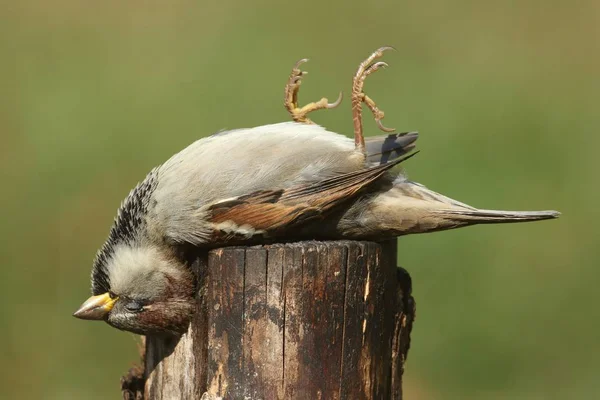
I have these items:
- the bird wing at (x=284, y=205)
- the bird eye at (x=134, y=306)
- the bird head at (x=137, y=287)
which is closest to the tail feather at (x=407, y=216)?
the bird wing at (x=284, y=205)

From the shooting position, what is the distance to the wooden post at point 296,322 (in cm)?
448

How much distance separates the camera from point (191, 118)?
1123 cm

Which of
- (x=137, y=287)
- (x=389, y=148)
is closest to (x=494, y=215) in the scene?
(x=389, y=148)

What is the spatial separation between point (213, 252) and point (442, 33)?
9052mm

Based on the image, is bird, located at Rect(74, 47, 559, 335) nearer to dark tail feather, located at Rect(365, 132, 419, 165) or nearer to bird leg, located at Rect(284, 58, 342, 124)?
dark tail feather, located at Rect(365, 132, 419, 165)

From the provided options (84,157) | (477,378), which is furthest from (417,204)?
(84,157)

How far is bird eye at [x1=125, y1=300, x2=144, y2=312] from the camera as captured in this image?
17.1ft

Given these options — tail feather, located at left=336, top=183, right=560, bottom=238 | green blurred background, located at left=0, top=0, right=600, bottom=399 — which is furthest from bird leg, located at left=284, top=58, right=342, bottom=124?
green blurred background, located at left=0, top=0, right=600, bottom=399

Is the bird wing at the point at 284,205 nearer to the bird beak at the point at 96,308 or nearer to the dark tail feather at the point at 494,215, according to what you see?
the dark tail feather at the point at 494,215

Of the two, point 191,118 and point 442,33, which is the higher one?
point 442,33

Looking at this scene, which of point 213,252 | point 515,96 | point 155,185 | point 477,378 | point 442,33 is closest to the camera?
point 213,252

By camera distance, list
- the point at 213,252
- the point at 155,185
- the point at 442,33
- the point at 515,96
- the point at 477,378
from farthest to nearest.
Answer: the point at 442,33 → the point at 515,96 → the point at 477,378 → the point at 155,185 → the point at 213,252

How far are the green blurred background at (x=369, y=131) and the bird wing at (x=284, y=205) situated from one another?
3.66 metres

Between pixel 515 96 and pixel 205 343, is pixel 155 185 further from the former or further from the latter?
pixel 515 96
